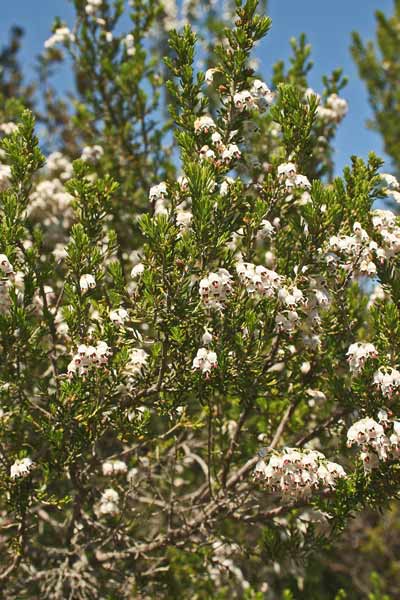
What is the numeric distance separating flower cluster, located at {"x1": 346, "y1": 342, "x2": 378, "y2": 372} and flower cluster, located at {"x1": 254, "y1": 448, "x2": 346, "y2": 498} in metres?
0.58

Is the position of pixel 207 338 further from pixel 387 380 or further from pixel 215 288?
pixel 387 380

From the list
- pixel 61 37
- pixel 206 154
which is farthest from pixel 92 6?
pixel 206 154

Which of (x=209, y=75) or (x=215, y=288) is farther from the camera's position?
(x=209, y=75)

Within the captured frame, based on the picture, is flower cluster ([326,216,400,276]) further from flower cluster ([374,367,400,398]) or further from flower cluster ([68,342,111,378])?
flower cluster ([68,342,111,378])

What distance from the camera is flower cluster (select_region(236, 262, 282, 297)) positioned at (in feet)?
10.2

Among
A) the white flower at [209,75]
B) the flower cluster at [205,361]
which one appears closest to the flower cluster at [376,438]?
the flower cluster at [205,361]

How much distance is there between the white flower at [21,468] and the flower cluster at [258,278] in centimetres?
176

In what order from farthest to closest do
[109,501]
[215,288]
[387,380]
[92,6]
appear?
[92,6] → [109,501] → [387,380] → [215,288]

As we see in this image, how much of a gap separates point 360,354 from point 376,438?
1.60 ft

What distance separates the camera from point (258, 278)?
309cm

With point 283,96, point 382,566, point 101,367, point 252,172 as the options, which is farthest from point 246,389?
point 382,566

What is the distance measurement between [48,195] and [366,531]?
720cm

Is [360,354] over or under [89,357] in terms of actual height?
under

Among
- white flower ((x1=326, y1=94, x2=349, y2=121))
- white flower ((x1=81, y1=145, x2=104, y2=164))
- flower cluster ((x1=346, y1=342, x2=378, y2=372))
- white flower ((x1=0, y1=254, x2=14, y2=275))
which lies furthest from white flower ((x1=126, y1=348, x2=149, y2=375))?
white flower ((x1=326, y1=94, x2=349, y2=121))
